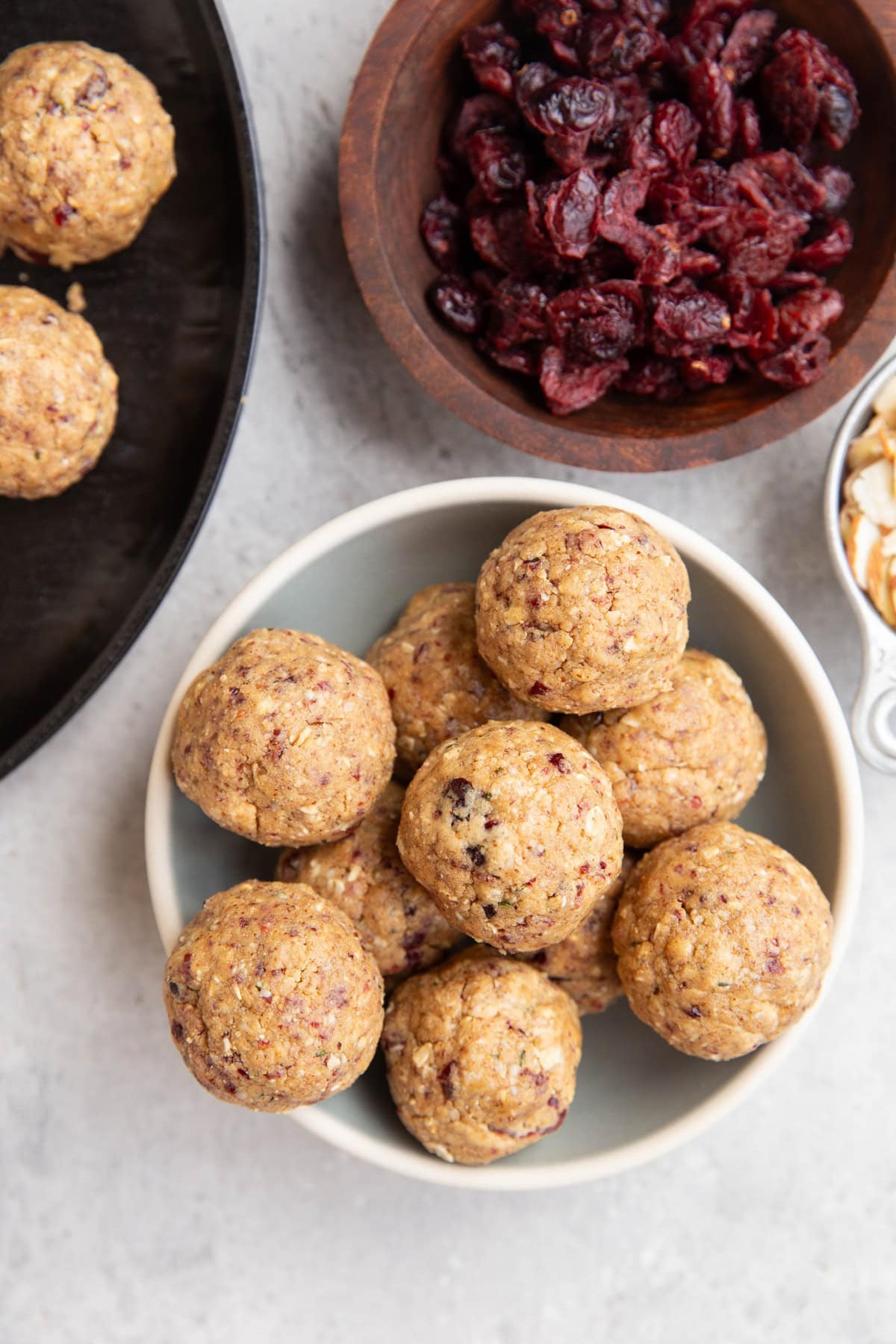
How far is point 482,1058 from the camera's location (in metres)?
1.48

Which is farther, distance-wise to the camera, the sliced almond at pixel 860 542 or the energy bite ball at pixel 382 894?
the sliced almond at pixel 860 542

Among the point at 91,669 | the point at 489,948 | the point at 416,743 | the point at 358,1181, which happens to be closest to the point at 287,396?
the point at 91,669

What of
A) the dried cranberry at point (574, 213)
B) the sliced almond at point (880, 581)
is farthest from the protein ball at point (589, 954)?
the dried cranberry at point (574, 213)

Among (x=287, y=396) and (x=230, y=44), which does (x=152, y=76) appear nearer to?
(x=230, y=44)

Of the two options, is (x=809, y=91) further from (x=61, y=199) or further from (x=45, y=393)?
(x=45, y=393)

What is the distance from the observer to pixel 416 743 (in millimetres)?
1652

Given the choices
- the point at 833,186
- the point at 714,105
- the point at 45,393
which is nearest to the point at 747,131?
the point at 714,105

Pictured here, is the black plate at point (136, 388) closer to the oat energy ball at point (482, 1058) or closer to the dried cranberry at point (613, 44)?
the dried cranberry at point (613, 44)

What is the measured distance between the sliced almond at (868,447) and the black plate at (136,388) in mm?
1036

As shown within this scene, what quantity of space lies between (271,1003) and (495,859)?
0.33 m

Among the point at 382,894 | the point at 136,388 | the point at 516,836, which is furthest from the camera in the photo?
the point at 136,388

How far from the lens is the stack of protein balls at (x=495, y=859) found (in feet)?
4.55

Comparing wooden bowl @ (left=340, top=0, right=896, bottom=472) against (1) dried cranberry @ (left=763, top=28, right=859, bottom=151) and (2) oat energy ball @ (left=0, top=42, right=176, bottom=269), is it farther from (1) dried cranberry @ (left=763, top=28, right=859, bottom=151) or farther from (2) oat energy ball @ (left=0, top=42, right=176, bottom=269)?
(2) oat energy ball @ (left=0, top=42, right=176, bottom=269)

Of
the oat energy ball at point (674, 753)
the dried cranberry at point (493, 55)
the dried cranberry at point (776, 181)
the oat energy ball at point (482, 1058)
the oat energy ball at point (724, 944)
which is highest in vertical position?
the dried cranberry at point (493, 55)
